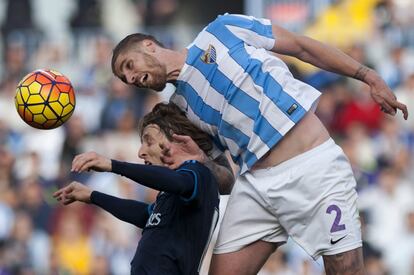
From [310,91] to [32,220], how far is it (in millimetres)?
6558

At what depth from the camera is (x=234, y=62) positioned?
5.88 m

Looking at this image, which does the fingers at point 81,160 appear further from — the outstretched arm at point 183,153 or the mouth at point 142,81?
the mouth at point 142,81

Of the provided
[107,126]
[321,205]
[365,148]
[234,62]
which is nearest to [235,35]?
[234,62]

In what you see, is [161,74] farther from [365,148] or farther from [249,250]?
[365,148]

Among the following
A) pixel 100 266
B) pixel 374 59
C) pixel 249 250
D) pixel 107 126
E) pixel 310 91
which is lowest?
pixel 100 266

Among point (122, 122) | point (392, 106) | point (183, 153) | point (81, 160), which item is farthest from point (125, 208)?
point (122, 122)

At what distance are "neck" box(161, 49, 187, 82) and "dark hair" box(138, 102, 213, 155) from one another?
0.17 meters

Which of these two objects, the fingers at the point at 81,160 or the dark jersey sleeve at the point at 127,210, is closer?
the fingers at the point at 81,160

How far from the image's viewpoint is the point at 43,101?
5.89 meters

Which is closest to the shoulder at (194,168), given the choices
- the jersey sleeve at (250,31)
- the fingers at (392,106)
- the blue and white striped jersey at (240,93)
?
the blue and white striped jersey at (240,93)

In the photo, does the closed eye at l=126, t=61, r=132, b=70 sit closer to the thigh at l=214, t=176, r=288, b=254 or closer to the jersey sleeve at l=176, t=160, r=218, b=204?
the jersey sleeve at l=176, t=160, r=218, b=204

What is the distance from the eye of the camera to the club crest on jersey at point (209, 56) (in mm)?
5905

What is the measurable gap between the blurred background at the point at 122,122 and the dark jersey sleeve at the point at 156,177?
5125 mm

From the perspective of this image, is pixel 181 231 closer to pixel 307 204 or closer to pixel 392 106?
pixel 307 204
